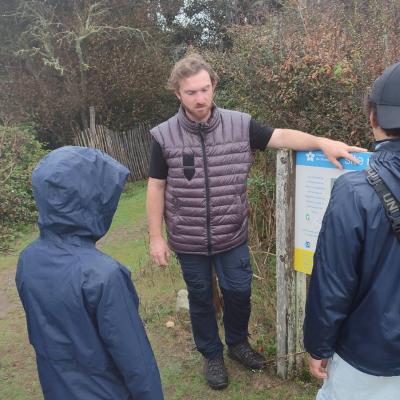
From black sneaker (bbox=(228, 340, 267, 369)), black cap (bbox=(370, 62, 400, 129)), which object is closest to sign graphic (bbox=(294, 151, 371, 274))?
black cap (bbox=(370, 62, 400, 129))

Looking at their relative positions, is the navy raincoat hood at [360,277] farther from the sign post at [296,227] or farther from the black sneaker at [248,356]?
the black sneaker at [248,356]

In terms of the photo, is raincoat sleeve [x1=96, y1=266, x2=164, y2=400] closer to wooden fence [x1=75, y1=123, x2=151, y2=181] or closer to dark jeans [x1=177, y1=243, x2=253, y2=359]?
dark jeans [x1=177, y1=243, x2=253, y2=359]

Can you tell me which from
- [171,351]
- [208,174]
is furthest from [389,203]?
[171,351]

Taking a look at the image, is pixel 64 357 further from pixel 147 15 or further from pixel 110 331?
pixel 147 15

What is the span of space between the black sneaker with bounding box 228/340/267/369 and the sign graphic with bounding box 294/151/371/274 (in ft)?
2.66

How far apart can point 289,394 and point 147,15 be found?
49.9 feet

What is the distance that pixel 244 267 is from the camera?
294 centimetres

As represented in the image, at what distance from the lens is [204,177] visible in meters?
2.74

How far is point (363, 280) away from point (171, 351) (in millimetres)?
2390

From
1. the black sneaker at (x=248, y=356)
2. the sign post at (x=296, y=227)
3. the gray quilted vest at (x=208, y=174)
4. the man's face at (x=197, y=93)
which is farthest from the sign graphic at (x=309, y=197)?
the black sneaker at (x=248, y=356)

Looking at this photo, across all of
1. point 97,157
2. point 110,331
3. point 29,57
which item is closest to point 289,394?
point 110,331

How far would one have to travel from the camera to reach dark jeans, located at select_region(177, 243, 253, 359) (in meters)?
2.92

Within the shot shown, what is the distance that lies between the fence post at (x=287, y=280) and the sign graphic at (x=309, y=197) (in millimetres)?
39

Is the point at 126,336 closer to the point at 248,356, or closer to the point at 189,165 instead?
the point at 189,165
